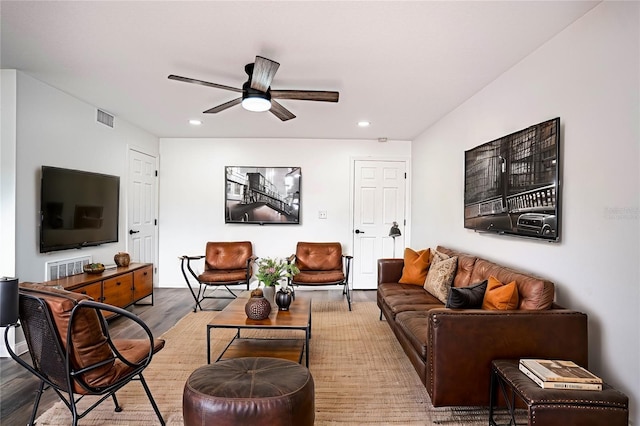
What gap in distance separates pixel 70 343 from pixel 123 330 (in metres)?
2.22

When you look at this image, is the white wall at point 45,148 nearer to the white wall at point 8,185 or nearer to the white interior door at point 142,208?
the white wall at point 8,185

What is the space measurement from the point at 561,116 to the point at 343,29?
5.11ft

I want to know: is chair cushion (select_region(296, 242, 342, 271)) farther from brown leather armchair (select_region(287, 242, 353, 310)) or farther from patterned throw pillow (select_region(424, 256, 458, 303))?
patterned throw pillow (select_region(424, 256, 458, 303))

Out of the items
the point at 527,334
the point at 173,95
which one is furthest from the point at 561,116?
the point at 173,95

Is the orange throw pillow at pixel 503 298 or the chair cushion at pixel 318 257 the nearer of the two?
the orange throw pillow at pixel 503 298

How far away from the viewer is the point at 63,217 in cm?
343

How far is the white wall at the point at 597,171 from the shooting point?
1.79 meters

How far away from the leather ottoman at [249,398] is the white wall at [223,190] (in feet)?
12.7

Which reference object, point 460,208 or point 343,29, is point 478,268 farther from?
point 343,29

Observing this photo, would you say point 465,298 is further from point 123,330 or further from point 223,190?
point 223,190

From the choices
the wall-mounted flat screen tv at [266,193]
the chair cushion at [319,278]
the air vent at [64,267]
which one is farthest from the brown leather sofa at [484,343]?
the wall-mounted flat screen tv at [266,193]

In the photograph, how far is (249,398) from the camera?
1611 mm

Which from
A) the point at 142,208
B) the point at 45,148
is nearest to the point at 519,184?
the point at 45,148

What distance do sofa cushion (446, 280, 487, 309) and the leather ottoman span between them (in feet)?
3.52
